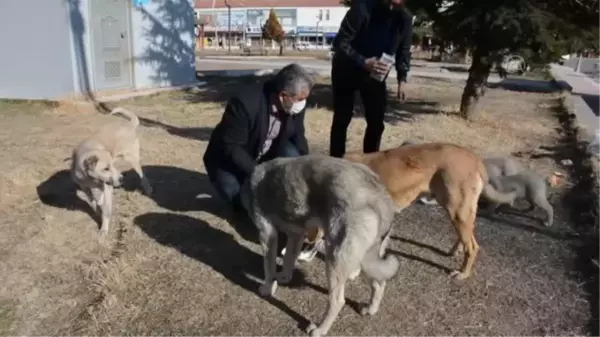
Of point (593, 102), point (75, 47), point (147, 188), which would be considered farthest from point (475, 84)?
point (75, 47)

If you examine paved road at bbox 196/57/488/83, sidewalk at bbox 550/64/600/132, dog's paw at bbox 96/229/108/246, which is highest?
sidewalk at bbox 550/64/600/132

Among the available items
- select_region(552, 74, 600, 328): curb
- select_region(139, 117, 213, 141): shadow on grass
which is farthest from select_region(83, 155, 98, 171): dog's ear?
select_region(552, 74, 600, 328): curb

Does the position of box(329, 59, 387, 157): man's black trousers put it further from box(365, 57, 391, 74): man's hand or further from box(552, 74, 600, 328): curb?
box(552, 74, 600, 328): curb

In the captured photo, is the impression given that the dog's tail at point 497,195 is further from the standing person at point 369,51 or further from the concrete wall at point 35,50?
the concrete wall at point 35,50

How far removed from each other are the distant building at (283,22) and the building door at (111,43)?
182 ft

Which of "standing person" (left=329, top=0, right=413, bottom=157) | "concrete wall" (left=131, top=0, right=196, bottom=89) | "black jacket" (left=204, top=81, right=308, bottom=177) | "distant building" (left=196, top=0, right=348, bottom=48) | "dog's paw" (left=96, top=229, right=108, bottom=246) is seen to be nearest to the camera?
"black jacket" (left=204, top=81, right=308, bottom=177)

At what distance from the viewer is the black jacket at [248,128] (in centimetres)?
391

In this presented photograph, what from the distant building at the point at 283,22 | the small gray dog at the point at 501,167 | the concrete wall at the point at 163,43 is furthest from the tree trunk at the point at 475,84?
the distant building at the point at 283,22

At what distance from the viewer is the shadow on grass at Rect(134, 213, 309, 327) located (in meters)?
3.52

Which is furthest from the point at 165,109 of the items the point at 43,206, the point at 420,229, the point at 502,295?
the point at 502,295

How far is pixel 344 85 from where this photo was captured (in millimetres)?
5250

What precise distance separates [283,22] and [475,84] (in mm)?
65193

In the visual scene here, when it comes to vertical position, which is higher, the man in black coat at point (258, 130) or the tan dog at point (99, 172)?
the man in black coat at point (258, 130)

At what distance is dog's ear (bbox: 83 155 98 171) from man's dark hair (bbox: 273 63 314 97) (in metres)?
1.62
